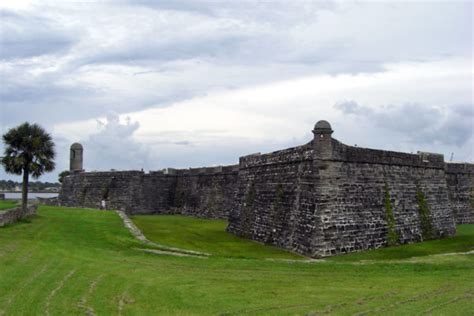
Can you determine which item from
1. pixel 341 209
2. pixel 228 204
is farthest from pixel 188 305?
pixel 228 204

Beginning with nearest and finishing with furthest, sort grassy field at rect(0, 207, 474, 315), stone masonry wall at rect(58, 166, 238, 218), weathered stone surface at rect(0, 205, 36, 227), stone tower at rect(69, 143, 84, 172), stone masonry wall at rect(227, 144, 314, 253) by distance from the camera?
grassy field at rect(0, 207, 474, 315)
stone masonry wall at rect(227, 144, 314, 253)
weathered stone surface at rect(0, 205, 36, 227)
stone masonry wall at rect(58, 166, 238, 218)
stone tower at rect(69, 143, 84, 172)

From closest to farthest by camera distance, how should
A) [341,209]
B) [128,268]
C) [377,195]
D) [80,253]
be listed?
[128,268]
[80,253]
[341,209]
[377,195]

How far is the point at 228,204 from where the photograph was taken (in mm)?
35938

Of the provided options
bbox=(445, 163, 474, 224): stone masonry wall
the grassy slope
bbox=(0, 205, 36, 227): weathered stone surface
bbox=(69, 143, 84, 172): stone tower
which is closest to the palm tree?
bbox=(0, 205, 36, 227): weathered stone surface

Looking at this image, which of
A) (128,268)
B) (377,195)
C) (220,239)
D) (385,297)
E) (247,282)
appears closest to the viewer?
(385,297)

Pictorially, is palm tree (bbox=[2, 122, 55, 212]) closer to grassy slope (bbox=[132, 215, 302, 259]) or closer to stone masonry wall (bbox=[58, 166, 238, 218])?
grassy slope (bbox=[132, 215, 302, 259])

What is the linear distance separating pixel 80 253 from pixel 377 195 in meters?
12.7

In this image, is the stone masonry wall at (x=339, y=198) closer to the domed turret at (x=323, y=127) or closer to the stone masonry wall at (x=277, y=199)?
the stone masonry wall at (x=277, y=199)

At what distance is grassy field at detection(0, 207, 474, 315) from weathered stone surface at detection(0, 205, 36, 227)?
129 centimetres

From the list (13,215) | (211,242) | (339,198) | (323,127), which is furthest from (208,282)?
(13,215)

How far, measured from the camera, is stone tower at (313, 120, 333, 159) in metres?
19.6

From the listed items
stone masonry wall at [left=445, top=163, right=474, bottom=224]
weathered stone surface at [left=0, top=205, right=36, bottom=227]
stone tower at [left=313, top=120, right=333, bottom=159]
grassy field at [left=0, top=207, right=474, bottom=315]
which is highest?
stone tower at [left=313, top=120, right=333, bottom=159]

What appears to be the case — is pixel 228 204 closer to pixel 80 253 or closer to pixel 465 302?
pixel 80 253

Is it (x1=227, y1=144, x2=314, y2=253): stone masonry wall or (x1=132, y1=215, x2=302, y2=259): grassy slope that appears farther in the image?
(x1=227, y1=144, x2=314, y2=253): stone masonry wall
